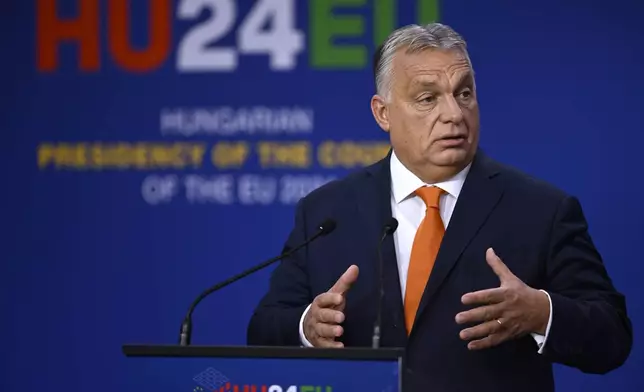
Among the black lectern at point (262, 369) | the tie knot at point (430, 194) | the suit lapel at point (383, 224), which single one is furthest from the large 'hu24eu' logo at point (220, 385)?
the tie knot at point (430, 194)

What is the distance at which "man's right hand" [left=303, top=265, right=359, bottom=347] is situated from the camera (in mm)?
2355

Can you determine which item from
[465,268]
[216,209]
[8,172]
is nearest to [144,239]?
[216,209]

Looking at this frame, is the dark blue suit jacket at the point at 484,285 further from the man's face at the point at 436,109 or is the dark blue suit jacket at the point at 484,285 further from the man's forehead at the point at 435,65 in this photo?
the man's forehead at the point at 435,65

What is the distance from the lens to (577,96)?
3943mm

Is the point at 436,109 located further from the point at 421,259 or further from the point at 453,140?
the point at 421,259

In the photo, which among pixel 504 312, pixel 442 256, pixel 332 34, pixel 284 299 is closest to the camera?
pixel 504 312

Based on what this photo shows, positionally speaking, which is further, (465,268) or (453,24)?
(453,24)

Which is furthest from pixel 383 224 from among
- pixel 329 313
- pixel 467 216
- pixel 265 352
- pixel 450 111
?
pixel 265 352

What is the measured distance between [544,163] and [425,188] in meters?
1.34

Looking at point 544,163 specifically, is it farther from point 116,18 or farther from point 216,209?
point 116,18

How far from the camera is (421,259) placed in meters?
2.63

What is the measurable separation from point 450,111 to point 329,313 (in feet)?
1.96

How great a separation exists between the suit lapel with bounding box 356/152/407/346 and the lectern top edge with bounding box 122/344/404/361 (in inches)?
21.3

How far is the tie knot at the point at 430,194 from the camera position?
8.86 ft
